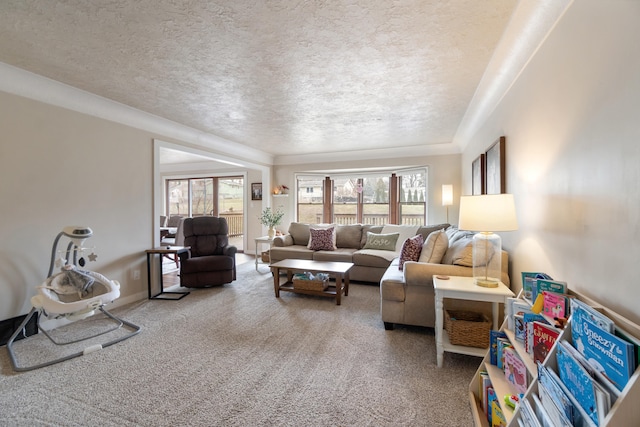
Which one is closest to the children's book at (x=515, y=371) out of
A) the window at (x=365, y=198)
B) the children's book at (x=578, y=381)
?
the children's book at (x=578, y=381)

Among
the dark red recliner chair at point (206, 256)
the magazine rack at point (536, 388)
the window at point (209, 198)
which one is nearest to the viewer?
the magazine rack at point (536, 388)

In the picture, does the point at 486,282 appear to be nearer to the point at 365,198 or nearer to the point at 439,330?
the point at 439,330

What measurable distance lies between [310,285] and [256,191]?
12.5 feet

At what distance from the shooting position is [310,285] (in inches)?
141

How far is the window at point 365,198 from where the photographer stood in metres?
5.86

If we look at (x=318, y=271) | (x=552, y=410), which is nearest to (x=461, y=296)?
(x=552, y=410)

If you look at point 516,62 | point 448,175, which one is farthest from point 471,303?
point 448,175

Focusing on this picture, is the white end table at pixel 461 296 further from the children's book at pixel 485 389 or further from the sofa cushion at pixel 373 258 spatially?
the sofa cushion at pixel 373 258

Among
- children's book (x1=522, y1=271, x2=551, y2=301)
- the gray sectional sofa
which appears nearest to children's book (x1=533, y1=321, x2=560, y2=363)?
children's book (x1=522, y1=271, x2=551, y2=301)

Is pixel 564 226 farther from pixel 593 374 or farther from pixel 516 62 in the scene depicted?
pixel 516 62

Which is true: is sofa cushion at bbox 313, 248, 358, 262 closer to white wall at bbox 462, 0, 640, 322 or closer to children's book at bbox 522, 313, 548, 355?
white wall at bbox 462, 0, 640, 322

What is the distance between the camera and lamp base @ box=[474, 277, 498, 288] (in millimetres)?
2041

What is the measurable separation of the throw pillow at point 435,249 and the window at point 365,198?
115 inches

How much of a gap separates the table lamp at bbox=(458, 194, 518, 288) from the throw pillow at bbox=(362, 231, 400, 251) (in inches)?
101
